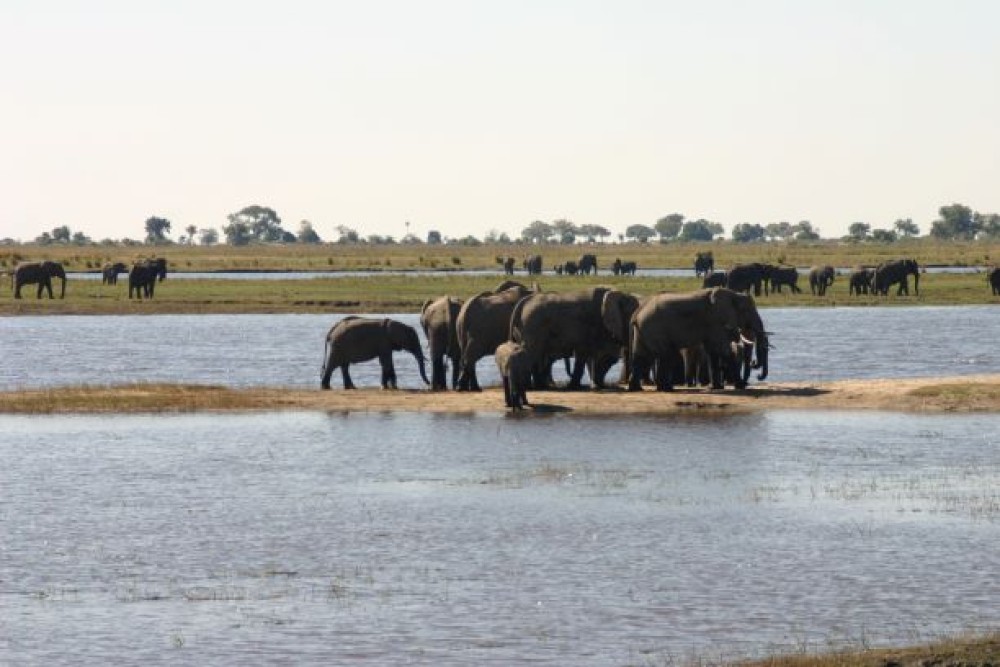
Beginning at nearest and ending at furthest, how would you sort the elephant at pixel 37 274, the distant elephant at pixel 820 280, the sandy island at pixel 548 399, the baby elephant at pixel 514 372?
the baby elephant at pixel 514 372 → the sandy island at pixel 548 399 → the elephant at pixel 37 274 → the distant elephant at pixel 820 280

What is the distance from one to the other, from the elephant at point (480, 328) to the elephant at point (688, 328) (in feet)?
7.76

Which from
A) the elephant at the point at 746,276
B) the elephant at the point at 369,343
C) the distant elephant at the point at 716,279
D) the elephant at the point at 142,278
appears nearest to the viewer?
the elephant at the point at 369,343

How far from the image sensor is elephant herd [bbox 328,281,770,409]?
33.9 meters

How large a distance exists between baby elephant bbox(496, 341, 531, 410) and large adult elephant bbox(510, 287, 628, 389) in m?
1.20

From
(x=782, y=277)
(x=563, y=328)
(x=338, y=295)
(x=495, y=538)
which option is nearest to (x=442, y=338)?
(x=563, y=328)

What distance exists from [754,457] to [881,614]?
10043 millimetres

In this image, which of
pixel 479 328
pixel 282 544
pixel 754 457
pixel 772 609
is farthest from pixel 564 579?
pixel 479 328

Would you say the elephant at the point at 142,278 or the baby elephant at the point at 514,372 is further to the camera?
the elephant at the point at 142,278

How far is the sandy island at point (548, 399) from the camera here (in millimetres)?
32469

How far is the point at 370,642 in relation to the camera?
1644 cm

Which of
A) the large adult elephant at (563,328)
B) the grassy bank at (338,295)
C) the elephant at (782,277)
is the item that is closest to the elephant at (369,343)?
the large adult elephant at (563,328)

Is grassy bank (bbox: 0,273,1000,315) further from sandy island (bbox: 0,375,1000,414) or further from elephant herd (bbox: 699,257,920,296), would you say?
sandy island (bbox: 0,375,1000,414)

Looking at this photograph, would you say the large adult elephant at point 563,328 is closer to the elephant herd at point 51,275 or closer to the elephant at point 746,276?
the elephant at point 746,276

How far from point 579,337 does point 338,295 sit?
4033 cm
